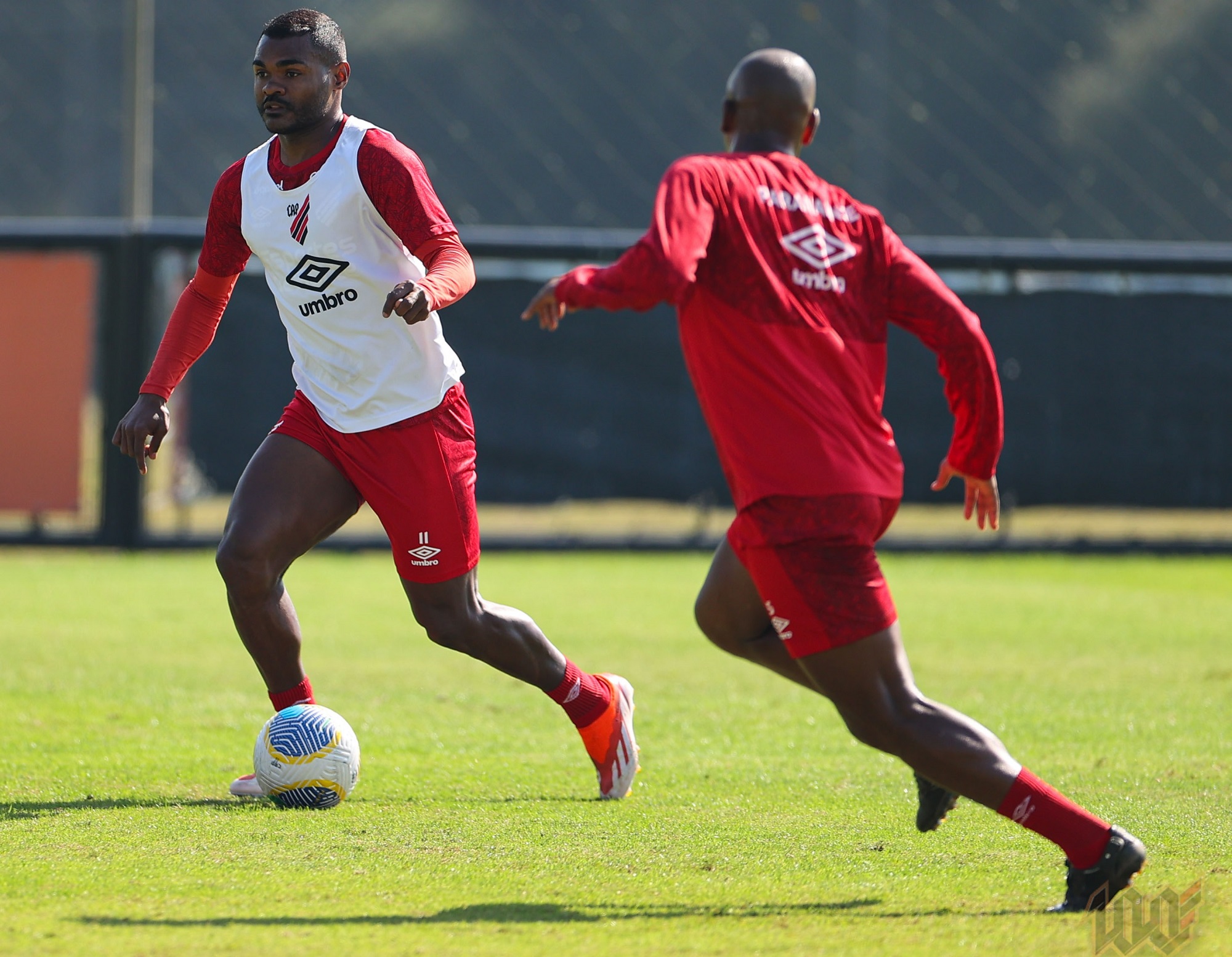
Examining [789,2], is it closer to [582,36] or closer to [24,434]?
[582,36]

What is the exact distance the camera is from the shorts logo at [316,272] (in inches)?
177

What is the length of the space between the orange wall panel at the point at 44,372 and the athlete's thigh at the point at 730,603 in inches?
357

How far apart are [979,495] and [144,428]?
2.49m

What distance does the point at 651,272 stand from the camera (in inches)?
123

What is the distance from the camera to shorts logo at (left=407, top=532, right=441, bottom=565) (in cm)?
448

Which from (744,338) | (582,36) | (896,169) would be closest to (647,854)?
(744,338)

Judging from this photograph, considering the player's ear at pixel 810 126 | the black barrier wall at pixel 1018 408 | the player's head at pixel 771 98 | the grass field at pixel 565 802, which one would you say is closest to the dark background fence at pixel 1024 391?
the black barrier wall at pixel 1018 408

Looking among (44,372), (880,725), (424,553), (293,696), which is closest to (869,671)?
(880,725)

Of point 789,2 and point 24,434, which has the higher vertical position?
point 789,2

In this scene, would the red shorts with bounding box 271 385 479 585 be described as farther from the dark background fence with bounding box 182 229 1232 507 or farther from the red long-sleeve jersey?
the dark background fence with bounding box 182 229 1232 507

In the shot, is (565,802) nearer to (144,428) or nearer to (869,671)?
(869,671)

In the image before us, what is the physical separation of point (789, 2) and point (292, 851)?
893 inches

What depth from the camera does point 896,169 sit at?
2328cm

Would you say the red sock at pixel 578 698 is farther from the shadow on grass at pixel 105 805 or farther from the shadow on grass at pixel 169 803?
the shadow on grass at pixel 105 805
